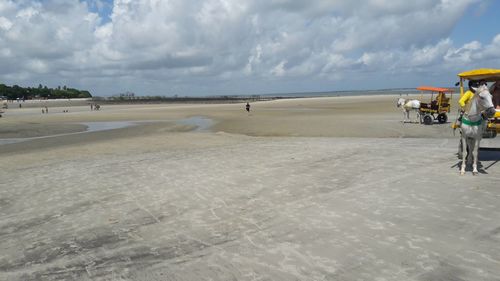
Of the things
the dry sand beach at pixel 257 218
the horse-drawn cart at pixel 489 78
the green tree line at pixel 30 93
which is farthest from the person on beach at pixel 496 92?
the green tree line at pixel 30 93

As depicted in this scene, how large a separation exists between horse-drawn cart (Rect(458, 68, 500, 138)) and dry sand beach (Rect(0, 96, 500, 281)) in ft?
3.08

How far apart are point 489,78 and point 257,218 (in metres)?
9.65

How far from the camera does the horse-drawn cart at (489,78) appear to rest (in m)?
11.2

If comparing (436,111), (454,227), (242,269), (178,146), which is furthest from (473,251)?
(436,111)

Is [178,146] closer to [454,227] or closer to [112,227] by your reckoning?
[112,227]

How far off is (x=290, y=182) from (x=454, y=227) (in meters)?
4.22

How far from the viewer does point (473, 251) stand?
5.34 meters

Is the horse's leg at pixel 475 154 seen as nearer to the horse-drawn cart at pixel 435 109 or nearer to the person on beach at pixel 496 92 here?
the person on beach at pixel 496 92

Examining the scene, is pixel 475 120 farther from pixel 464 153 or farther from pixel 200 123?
pixel 200 123

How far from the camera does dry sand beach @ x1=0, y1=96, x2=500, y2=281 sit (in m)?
5.16

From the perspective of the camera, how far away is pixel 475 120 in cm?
970


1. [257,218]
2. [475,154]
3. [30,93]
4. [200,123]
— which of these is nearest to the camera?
[257,218]

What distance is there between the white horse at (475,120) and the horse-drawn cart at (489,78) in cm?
149

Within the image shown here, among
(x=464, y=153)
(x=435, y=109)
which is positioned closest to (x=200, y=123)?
(x=435, y=109)
